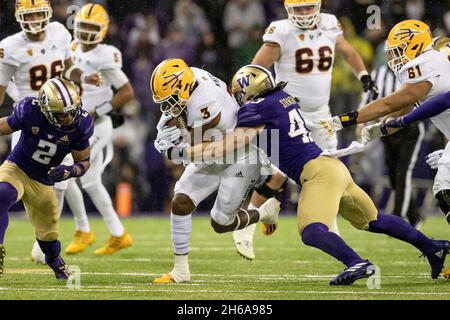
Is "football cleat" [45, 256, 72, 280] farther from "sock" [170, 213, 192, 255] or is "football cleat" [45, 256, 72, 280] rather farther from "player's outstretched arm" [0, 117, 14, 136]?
"player's outstretched arm" [0, 117, 14, 136]

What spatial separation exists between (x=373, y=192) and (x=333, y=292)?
6.54 m

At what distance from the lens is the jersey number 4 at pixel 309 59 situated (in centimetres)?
785

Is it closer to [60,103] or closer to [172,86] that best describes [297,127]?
[172,86]

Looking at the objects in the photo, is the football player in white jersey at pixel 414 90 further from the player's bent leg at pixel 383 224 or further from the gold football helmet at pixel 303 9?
the gold football helmet at pixel 303 9

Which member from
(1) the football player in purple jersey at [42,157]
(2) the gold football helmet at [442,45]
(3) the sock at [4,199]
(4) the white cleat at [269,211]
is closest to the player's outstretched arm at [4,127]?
(1) the football player in purple jersey at [42,157]

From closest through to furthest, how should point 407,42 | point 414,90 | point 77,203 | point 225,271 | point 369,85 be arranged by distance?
point 414,90 < point 407,42 < point 225,271 < point 369,85 < point 77,203

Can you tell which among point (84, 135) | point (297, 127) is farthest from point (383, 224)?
point (84, 135)

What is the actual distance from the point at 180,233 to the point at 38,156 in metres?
0.99

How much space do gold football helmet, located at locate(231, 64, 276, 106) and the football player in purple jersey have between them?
3.15ft

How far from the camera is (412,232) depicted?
6109mm

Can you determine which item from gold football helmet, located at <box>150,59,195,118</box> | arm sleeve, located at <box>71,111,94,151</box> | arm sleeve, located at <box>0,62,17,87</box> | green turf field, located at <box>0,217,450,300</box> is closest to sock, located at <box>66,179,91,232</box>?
green turf field, located at <box>0,217,450,300</box>

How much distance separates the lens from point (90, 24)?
8.48m

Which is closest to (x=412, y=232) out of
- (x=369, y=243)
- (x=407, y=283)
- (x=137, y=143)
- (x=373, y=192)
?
(x=407, y=283)
